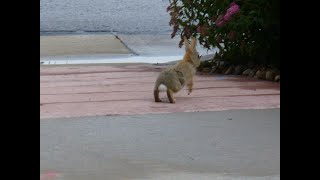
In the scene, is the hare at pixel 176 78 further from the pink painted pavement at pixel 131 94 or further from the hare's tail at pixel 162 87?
the pink painted pavement at pixel 131 94

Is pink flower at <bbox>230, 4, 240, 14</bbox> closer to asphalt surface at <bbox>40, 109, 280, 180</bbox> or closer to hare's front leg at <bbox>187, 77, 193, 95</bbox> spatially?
hare's front leg at <bbox>187, 77, 193, 95</bbox>

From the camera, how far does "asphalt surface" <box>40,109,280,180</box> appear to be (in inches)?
164

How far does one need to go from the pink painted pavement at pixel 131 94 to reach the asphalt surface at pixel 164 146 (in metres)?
0.34

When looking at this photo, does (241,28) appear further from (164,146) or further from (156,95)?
(164,146)

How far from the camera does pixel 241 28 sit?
8305 millimetres

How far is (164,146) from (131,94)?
2480mm

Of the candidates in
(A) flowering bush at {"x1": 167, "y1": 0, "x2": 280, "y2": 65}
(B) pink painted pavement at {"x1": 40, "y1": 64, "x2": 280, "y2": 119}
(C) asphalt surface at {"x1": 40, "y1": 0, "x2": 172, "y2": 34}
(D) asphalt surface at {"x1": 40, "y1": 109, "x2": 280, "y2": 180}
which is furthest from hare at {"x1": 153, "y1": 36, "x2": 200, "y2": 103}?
(C) asphalt surface at {"x1": 40, "y1": 0, "x2": 172, "y2": 34}

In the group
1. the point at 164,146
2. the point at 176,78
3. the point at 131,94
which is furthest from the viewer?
the point at 131,94

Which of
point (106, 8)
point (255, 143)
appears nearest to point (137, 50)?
point (106, 8)

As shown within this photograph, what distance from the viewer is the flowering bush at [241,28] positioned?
8.22 meters

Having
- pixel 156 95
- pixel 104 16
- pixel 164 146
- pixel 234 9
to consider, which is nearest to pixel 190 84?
pixel 156 95
